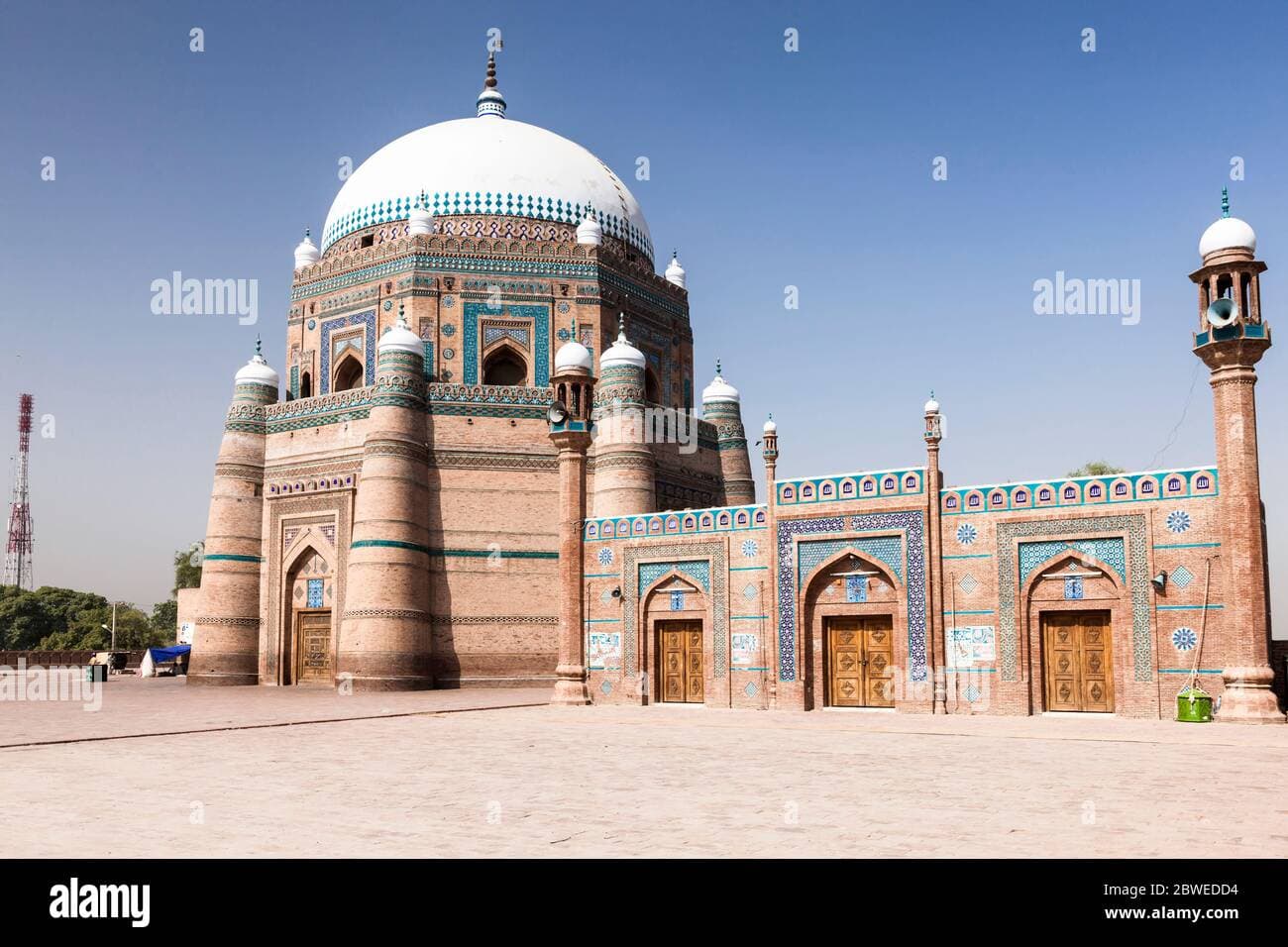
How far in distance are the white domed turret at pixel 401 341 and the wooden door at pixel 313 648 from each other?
7454 mm

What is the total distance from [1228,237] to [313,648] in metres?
24.3

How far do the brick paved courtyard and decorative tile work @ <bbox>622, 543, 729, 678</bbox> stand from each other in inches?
184

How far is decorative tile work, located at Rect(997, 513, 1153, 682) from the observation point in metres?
19.4

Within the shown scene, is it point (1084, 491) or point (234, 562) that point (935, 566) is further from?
point (234, 562)

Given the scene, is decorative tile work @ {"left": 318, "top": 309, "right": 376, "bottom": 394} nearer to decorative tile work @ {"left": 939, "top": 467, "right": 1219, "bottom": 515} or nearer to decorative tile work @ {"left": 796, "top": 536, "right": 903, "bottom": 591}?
decorative tile work @ {"left": 796, "top": 536, "right": 903, "bottom": 591}

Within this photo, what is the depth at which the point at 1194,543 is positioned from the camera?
19.0 m

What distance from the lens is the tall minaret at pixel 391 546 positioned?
94.4 ft

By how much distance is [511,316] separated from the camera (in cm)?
3384

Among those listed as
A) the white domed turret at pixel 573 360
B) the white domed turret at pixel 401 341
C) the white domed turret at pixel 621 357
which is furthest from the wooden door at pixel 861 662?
the white domed turret at pixel 401 341

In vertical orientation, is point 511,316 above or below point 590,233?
below

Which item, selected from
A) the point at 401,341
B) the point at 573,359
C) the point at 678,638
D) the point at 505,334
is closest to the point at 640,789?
the point at 678,638

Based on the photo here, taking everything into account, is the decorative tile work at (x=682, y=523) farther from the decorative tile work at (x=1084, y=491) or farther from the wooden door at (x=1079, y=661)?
the wooden door at (x=1079, y=661)
